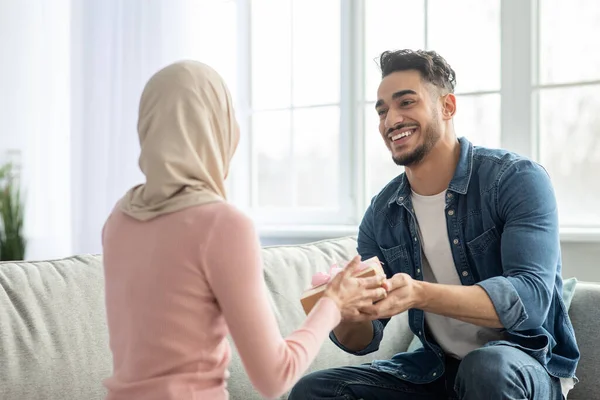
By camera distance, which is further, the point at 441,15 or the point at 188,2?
the point at 188,2

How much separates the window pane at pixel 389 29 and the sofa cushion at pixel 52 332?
1847 mm

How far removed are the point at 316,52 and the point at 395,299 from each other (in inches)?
85.1

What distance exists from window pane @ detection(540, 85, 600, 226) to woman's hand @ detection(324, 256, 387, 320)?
5.00ft

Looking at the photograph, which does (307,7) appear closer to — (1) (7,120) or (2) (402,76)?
(2) (402,76)

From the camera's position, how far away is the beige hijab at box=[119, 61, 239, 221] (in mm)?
1194

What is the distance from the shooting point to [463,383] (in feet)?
5.43

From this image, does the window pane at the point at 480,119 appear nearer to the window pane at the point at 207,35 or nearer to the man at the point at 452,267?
the man at the point at 452,267

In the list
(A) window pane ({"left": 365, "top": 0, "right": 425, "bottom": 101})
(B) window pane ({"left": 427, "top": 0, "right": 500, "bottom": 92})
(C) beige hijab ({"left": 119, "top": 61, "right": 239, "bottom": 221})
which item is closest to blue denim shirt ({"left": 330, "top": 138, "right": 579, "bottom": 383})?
(C) beige hijab ({"left": 119, "top": 61, "right": 239, "bottom": 221})

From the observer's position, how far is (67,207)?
165 inches

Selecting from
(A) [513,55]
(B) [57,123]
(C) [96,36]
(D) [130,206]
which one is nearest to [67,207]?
(B) [57,123]

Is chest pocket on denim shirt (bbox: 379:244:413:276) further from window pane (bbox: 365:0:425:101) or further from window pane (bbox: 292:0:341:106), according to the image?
window pane (bbox: 292:0:341:106)

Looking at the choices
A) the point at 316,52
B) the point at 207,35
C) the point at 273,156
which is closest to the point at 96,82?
the point at 207,35

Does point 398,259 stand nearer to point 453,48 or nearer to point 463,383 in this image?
point 463,383

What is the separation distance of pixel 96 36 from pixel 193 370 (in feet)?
9.45
